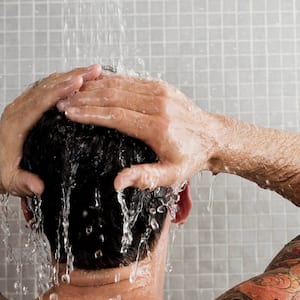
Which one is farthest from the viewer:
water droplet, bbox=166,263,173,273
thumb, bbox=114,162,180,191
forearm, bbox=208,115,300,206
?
water droplet, bbox=166,263,173,273

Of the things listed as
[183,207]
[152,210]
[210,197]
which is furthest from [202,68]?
[152,210]

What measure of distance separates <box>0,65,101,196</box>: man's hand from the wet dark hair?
0.04ft

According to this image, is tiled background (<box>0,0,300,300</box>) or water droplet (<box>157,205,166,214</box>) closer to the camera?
water droplet (<box>157,205,166,214</box>)

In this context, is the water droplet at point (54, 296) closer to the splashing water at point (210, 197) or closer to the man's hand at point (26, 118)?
the man's hand at point (26, 118)

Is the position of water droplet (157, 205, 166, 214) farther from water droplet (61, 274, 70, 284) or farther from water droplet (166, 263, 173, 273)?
water droplet (166, 263, 173, 273)

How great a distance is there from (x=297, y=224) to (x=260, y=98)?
321 mm

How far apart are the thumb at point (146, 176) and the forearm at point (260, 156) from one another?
0.14 metres

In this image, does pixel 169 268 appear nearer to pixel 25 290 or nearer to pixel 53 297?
pixel 25 290

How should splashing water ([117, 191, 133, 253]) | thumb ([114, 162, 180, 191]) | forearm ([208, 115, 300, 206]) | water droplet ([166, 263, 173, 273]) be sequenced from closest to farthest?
thumb ([114, 162, 180, 191])
splashing water ([117, 191, 133, 253])
forearm ([208, 115, 300, 206])
water droplet ([166, 263, 173, 273])

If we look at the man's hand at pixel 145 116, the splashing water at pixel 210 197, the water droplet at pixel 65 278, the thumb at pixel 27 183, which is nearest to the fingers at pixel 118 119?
the man's hand at pixel 145 116

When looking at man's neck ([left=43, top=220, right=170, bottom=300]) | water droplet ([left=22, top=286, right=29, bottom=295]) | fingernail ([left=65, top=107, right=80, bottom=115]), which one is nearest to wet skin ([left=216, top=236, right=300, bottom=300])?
man's neck ([left=43, top=220, right=170, bottom=300])

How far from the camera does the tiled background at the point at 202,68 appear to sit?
2004 millimetres

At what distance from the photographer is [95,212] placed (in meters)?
1.12

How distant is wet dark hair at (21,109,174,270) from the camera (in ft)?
3.54
